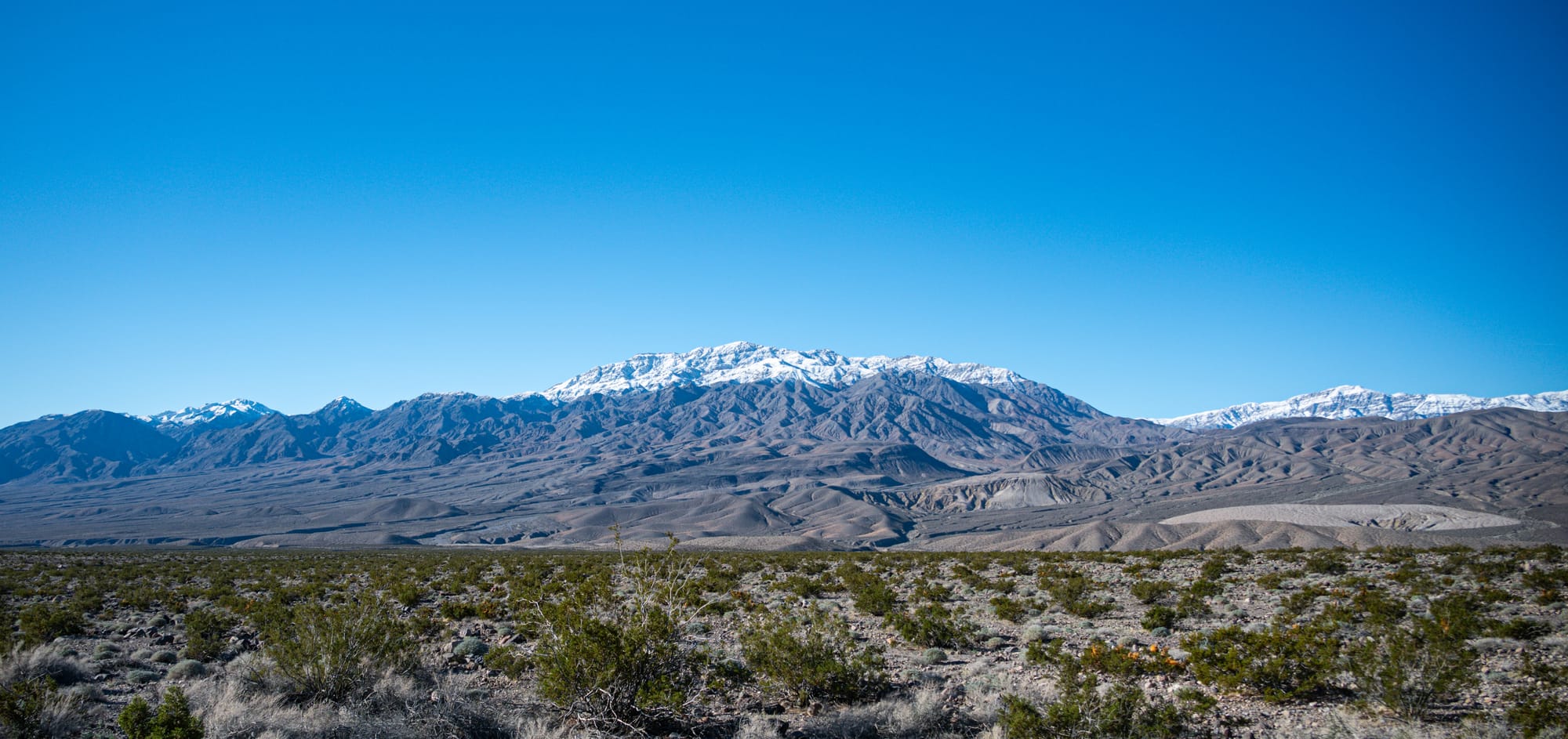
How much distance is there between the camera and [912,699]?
33.3 ft

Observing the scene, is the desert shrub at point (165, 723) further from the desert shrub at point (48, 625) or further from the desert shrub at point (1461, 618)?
the desert shrub at point (1461, 618)

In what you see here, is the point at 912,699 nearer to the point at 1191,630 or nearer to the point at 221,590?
the point at 1191,630

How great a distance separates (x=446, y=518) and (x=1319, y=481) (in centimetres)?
17684

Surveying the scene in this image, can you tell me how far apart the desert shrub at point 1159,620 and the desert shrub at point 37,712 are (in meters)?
16.4

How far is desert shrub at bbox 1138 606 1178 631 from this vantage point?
14531 millimetres

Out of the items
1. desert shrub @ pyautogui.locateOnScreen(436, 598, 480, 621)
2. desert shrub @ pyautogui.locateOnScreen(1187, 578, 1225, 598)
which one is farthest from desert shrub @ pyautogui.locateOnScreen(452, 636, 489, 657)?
desert shrub @ pyautogui.locateOnScreen(1187, 578, 1225, 598)

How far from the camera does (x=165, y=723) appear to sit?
7.80 m

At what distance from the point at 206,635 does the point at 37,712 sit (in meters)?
7.63

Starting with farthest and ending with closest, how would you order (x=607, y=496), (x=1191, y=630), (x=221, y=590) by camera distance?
(x=607, y=496) → (x=221, y=590) → (x=1191, y=630)

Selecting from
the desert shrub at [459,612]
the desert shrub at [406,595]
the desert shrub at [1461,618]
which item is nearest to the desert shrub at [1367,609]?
the desert shrub at [1461,618]

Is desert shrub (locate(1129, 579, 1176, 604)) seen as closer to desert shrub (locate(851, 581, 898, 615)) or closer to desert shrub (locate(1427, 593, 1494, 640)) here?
desert shrub (locate(1427, 593, 1494, 640))

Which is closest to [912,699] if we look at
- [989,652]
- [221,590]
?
[989,652]

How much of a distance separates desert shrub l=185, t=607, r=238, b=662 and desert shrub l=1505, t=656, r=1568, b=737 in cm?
1930

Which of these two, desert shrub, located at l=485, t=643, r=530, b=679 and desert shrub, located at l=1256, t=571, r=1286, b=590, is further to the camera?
desert shrub, located at l=1256, t=571, r=1286, b=590
